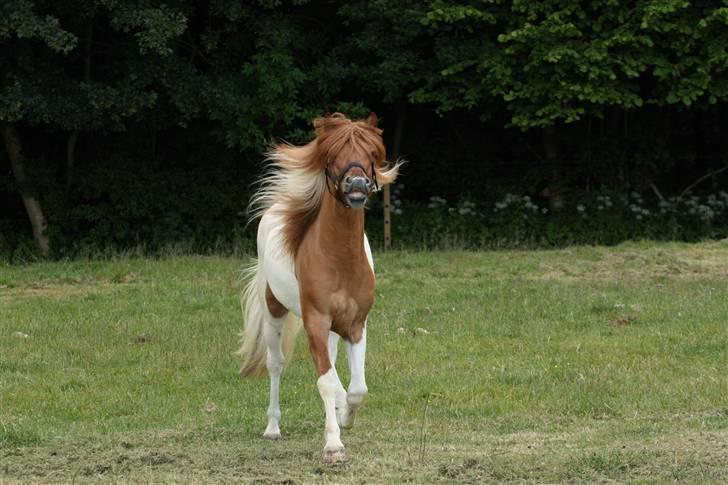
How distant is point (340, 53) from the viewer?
2320cm

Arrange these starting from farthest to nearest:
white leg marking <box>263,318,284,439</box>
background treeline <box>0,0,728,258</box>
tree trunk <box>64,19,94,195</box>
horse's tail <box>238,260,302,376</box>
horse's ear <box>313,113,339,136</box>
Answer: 1. tree trunk <box>64,19,94,195</box>
2. background treeline <box>0,0,728,258</box>
3. horse's tail <box>238,260,302,376</box>
4. white leg marking <box>263,318,284,439</box>
5. horse's ear <box>313,113,339,136</box>

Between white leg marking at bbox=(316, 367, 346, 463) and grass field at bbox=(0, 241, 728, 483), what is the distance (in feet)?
0.43

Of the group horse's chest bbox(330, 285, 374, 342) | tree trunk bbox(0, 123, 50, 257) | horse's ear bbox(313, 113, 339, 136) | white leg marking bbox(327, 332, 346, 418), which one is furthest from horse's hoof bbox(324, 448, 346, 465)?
tree trunk bbox(0, 123, 50, 257)

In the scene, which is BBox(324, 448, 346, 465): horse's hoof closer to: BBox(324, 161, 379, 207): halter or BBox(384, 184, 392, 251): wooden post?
BBox(324, 161, 379, 207): halter

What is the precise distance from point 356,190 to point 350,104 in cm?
1549

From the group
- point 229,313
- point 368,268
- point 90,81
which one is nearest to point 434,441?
point 368,268

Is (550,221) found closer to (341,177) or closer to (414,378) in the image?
(414,378)

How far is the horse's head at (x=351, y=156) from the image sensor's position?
712 centimetres

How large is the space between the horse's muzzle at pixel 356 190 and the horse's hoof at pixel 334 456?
1472mm

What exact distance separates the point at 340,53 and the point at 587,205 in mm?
5632

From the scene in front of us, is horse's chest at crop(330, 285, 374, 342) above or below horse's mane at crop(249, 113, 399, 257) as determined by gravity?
below

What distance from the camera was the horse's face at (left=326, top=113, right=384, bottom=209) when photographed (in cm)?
710

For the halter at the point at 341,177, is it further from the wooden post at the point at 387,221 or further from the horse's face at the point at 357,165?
the wooden post at the point at 387,221

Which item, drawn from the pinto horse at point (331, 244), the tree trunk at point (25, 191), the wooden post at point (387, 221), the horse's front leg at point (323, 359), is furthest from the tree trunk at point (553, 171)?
the horse's front leg at point (323, 359)
